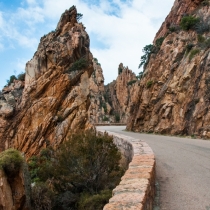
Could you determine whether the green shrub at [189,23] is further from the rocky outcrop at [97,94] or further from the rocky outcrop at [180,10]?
the rocky outcrop at [97,94]

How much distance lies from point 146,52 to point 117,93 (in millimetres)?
44893

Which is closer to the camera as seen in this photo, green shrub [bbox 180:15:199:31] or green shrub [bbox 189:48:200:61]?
green shrub [bbox 189:48:200:61]

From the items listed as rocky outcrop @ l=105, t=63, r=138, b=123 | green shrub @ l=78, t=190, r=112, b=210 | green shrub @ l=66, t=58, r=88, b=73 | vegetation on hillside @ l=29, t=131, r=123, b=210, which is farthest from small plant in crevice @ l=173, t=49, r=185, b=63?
rocky outcrop @ l=105, t=63, r=138, b=123

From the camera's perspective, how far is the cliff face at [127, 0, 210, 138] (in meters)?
20.6

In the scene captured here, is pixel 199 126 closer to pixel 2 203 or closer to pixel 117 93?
pixel 2 203

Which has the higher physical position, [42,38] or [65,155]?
[42,38]

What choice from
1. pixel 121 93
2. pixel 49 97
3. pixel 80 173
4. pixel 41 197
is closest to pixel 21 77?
pixel 49 97

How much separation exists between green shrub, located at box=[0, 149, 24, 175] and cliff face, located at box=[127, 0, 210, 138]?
41.4ft

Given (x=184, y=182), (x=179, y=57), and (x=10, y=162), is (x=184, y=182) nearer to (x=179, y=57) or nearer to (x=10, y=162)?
(x=10, y=162)

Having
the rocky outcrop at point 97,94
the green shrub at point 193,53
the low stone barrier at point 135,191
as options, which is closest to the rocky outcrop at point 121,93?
the rocky outcrop at point 97,94

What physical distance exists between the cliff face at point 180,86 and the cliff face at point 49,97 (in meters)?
7.45

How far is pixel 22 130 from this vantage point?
2506 cm

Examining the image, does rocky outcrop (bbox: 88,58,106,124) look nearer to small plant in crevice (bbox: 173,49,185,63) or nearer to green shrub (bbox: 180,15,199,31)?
green shrub (bbox: 180,15,199,31)

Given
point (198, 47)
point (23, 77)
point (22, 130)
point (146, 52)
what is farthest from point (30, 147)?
point (146, 52)
